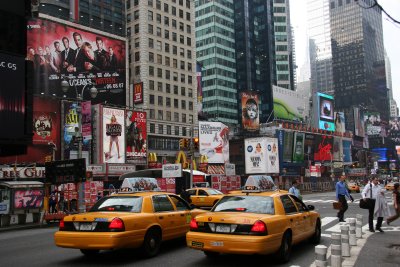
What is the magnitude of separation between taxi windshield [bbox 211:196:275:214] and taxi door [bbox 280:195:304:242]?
1.54 feet

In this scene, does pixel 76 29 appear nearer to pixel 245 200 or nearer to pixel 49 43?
pixel 49 43

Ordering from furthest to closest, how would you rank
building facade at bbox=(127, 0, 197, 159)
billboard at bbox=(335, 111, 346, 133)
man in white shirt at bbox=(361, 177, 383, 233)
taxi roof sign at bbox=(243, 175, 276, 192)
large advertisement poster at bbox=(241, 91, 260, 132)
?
billboard at bbox=(335, 111, 346, 133) → building facade at bbox=(127, 0, 197, 159) → large advertisement poster at bbox=(241, 91, 260, 132) → taxi roof sign at bbox=(243, 175, 276, 192) → man in white shirt at bbox=(361, 177, 383, 233)

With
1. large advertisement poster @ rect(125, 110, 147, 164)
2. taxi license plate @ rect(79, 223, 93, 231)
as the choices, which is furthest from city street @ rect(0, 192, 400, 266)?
large advertisement poster @ rect(125, 110, 147, 164)

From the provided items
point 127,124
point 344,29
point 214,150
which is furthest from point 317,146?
point 344,29

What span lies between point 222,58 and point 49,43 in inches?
2895

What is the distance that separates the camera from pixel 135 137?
6253 centimetres

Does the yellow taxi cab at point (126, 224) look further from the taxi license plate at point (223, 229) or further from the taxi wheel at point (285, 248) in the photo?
the taxi wheel at point (285, 248)

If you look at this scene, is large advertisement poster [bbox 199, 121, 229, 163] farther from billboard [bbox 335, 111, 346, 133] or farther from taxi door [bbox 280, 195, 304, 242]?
taxi door [bbox 280, 195, 304, 242]

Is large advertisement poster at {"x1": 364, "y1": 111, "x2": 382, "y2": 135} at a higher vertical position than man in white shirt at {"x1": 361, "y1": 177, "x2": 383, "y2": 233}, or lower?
higher

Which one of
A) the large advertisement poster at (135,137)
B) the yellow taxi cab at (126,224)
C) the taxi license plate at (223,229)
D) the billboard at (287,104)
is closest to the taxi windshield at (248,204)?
the taxi license plate at (223,229)

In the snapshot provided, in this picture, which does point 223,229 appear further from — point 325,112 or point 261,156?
point 325,112

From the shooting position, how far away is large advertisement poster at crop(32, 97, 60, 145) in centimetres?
5378

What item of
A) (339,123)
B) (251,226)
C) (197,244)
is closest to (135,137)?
(197,244)

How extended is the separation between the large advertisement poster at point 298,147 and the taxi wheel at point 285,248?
8205cm
